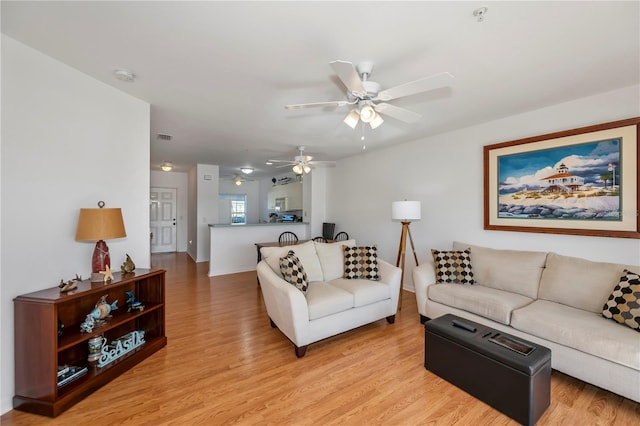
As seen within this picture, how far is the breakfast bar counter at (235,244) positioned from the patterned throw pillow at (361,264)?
3234 millimetres

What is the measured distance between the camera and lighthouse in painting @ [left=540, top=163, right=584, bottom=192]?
284 cm

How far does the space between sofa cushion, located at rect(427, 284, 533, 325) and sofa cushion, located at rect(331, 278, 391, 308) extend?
553mm

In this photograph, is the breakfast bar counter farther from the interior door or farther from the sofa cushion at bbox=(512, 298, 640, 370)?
the sofa cushion at bbox=(512, 298, 640, 370)

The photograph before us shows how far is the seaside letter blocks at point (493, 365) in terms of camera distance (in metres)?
1.73

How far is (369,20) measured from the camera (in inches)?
64.3

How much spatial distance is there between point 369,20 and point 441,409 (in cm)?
262

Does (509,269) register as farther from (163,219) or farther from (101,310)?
(163,219)

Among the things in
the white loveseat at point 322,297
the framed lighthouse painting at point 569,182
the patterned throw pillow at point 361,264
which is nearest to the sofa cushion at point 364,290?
the white loveseat at point 322,297

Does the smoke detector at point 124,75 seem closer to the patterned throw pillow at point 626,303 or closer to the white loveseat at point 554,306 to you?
the white loveseat at point 554,306

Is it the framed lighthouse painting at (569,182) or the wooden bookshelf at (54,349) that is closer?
the wooden bookshelf at (54,349)

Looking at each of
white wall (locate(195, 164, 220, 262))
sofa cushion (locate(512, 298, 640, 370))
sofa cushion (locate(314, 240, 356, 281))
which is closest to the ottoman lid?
sofa cushion (locate(512, 298, 640, 370))

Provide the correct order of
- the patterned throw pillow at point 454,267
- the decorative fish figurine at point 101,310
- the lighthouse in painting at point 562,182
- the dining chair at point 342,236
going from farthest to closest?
the dining chair at point 342,236 → the patterned throw pillow at point 454,267 → the lighthouse in painting at point 562,182 → the decorative fish figurine at point 101,310

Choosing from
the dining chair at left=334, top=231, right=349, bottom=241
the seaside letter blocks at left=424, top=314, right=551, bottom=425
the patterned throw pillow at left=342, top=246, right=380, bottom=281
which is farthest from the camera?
the dining chair at left=334, top=231, right=349, bottom=241

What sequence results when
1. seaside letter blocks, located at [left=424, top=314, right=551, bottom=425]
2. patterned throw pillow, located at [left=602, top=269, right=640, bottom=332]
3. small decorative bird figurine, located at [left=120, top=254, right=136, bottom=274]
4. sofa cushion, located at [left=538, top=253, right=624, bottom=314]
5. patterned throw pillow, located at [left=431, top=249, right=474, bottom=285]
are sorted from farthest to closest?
1. patterned throw pillow, located at [left=431, top=249, right=474, bottom=285]
2. small decorative bird figurine, located at [left=120, top=254, right=136, bottom=274]
3. sofa cushion, located at [left=538, top=253, right=624, bottom=314]
4. patterned throw pillow, located at [left=602, top=269, right=640, bottom=332]
5. seaside letter blocks, located at [left=424, top=314, right=551, bottom=425]
